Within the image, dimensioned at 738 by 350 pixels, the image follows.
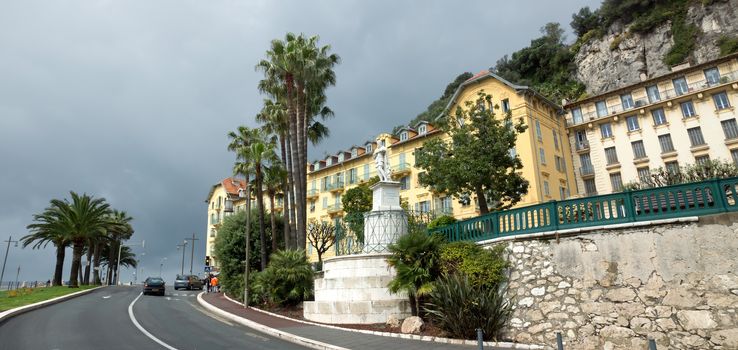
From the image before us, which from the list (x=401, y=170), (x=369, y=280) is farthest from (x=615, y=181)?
(x=369, y=280)

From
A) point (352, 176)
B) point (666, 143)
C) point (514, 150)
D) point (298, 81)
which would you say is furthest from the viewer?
point (352, 176)

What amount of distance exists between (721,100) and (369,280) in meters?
38.3

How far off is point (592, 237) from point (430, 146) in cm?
1281

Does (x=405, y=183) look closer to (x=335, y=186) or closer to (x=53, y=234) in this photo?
(x=335, y=186)

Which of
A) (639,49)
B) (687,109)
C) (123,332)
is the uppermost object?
(639,49)

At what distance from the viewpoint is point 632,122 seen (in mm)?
39688

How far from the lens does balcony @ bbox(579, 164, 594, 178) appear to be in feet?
135

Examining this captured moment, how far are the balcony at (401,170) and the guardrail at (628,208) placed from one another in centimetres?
3159

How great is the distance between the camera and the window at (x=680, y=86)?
3728 centimetres

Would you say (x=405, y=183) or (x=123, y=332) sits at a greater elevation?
(x=405, y=183)

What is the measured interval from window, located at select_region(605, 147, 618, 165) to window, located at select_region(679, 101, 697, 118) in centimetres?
632

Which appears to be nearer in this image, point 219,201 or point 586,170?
point 586,170

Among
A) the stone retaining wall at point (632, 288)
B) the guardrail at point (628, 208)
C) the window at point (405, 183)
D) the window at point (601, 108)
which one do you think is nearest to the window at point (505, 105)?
the window at point (601, 108)

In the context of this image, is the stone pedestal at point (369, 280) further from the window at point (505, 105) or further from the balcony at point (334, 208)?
the balcony at point (334, 208)
